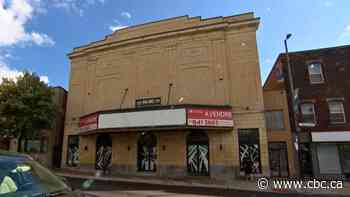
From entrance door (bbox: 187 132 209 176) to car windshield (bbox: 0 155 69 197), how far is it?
16.2m

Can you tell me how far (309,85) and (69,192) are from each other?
21114mm

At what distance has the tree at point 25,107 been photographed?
21031 millimetres

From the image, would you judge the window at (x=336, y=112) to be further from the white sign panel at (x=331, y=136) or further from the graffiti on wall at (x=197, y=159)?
the graffiti on wall at (x=197, y=159)

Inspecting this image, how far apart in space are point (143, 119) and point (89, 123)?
5.39m

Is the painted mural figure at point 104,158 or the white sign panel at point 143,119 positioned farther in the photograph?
the painted mural figure at point 104,158

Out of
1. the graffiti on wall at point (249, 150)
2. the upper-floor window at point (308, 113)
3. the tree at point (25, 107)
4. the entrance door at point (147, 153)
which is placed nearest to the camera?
the graffiti on wall at point (249, 150)

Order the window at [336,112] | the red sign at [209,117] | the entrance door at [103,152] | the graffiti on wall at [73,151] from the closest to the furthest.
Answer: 1. the red sign at [209,117]
2. the window at [336,112]
3. the entrance door at [103,152]
4. the graffiti on wall at [73,151]

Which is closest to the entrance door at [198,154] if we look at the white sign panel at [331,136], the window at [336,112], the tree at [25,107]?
the white sign panel at [331,136]

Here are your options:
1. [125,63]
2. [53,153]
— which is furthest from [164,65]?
[53,153]

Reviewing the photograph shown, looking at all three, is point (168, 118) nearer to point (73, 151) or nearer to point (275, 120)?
point (275, 120)

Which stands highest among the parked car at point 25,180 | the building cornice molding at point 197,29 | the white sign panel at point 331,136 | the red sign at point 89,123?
the building cornice molding at point 197,29

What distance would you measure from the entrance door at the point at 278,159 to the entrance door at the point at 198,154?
213 inches

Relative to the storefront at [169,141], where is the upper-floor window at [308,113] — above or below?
above

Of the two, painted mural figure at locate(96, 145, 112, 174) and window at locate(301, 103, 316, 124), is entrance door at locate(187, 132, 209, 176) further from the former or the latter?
window at locate(301, 103, 316, 124)
